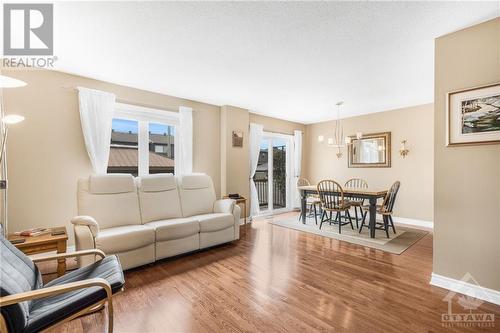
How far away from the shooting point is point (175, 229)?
2914 millimetres

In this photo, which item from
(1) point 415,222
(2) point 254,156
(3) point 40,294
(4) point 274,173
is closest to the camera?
(3) point 40,294

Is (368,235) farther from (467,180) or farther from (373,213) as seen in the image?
(467,180)

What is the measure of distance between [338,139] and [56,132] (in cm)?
574

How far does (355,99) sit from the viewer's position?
4.21 meters

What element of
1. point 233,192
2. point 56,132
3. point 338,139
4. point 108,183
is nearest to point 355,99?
point 338,139

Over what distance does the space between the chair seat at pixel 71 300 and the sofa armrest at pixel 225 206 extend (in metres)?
2.01

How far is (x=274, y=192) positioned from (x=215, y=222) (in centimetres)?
297

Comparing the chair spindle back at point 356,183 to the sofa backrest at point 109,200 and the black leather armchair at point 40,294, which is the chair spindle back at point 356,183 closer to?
the sofa backrest at point 109,200

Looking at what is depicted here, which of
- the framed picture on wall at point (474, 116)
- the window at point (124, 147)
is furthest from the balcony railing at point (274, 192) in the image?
the framed picture on wall at point (474, 116)

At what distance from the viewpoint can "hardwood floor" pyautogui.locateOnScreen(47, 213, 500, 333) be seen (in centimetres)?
172

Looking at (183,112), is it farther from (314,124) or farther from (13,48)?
(314,124)

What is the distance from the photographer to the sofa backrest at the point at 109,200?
9.15 feet

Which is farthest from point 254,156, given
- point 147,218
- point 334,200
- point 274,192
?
point 147,218
